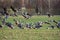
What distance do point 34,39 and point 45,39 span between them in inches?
13.4

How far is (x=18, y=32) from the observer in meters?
6.90

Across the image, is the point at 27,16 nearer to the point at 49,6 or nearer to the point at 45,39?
the point at 49,6

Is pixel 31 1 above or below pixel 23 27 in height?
above

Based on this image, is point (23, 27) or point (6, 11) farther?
point (6, 11)

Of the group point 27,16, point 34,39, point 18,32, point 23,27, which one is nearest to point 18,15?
point 27,16

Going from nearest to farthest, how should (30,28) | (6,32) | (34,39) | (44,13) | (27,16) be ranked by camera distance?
(34,39) → (6,32) → (30,28) → (27,16) → (44,13)

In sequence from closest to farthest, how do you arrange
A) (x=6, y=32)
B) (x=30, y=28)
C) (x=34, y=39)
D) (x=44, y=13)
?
1. (x=34, y=39)
2. (x=6, y=32)
3. (x=30, y=28)
4. (x=44, y=13)

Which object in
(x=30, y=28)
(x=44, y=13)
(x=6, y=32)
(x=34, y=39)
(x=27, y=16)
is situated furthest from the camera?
(x=44, y=13)

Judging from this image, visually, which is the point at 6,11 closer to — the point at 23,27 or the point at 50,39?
the point at 23,27

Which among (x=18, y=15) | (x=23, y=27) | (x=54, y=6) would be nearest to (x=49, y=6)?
(x=54, y=6)

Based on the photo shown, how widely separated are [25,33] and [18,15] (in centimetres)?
165

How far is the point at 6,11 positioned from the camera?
8523 millimetres

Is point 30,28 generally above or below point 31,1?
below

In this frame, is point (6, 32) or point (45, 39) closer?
point (45, 39)
